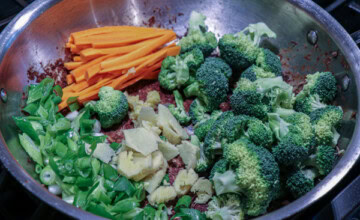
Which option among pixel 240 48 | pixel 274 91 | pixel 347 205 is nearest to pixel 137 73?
pixel 240 48

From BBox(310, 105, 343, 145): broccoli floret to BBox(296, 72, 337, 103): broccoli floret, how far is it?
14 centimetres

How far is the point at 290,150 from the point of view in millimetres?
1901

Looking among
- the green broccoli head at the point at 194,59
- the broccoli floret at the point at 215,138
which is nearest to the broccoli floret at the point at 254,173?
the broccoli floret at the point at 215,138

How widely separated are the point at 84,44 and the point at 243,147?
1.38 meters

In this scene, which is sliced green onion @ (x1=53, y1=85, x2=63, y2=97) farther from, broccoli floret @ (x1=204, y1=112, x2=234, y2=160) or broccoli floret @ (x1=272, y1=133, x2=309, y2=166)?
broccoli floret @ (x1=272, y1=133, x2=309, y2=166)

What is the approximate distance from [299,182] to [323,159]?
0.19 m

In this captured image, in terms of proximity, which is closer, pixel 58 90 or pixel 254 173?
pixel 254 173

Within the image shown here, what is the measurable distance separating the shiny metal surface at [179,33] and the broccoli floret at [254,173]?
167 millimetres

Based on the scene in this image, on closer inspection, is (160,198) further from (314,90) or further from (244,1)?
(244,1)

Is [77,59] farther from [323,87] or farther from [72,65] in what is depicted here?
[323,87]

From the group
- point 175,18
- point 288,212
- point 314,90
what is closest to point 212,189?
point 288,212

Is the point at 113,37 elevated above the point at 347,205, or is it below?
above

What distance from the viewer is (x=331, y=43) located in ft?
7.98

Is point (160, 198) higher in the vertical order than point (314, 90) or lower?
lower
